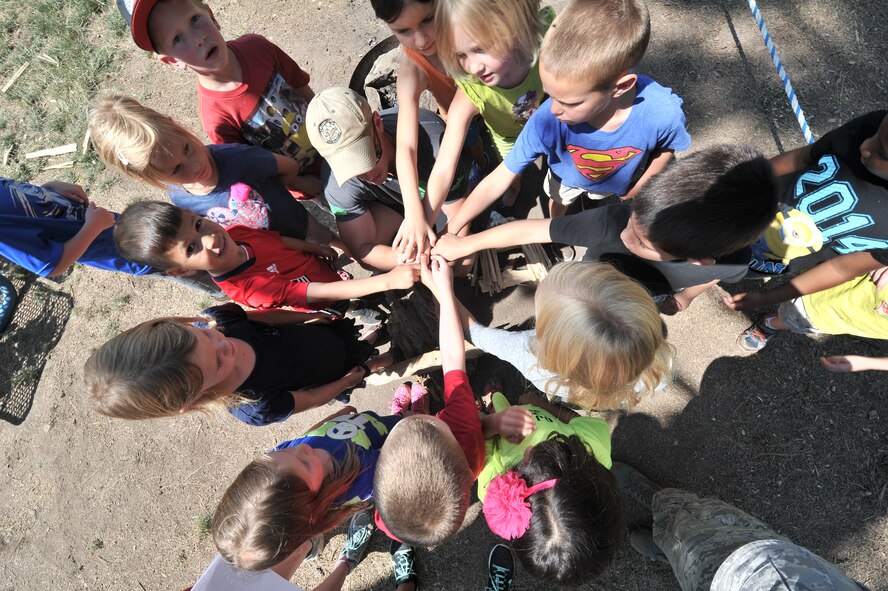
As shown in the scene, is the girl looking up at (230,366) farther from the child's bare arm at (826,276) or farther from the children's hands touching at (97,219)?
the child's bare arm at (826,276)

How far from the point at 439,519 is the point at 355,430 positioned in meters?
0.85

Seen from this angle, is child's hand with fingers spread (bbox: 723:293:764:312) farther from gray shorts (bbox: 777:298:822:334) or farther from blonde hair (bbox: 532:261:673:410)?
blonde hair (bbox: 532:261:673:410)

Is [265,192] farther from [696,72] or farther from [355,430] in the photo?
[696,72]

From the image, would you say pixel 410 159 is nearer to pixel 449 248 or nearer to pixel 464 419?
pixel 449 248

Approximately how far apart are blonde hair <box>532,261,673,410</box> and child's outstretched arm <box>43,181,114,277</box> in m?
2.93

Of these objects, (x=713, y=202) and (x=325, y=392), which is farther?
(x=325, y=392)

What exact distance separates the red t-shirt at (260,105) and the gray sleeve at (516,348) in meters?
1.85

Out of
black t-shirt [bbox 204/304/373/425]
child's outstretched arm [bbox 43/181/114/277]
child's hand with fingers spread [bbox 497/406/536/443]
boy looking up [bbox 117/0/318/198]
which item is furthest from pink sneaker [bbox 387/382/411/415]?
child's outstretched arm [bbox 43/181/114/277]

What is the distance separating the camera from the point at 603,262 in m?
2.40

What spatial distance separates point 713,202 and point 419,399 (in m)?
2.37

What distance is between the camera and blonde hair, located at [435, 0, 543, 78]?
2.21m

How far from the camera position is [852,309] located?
2.57 m

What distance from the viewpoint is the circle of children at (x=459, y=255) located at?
2.07 m

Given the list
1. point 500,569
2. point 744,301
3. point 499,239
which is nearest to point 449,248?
point 499,239
